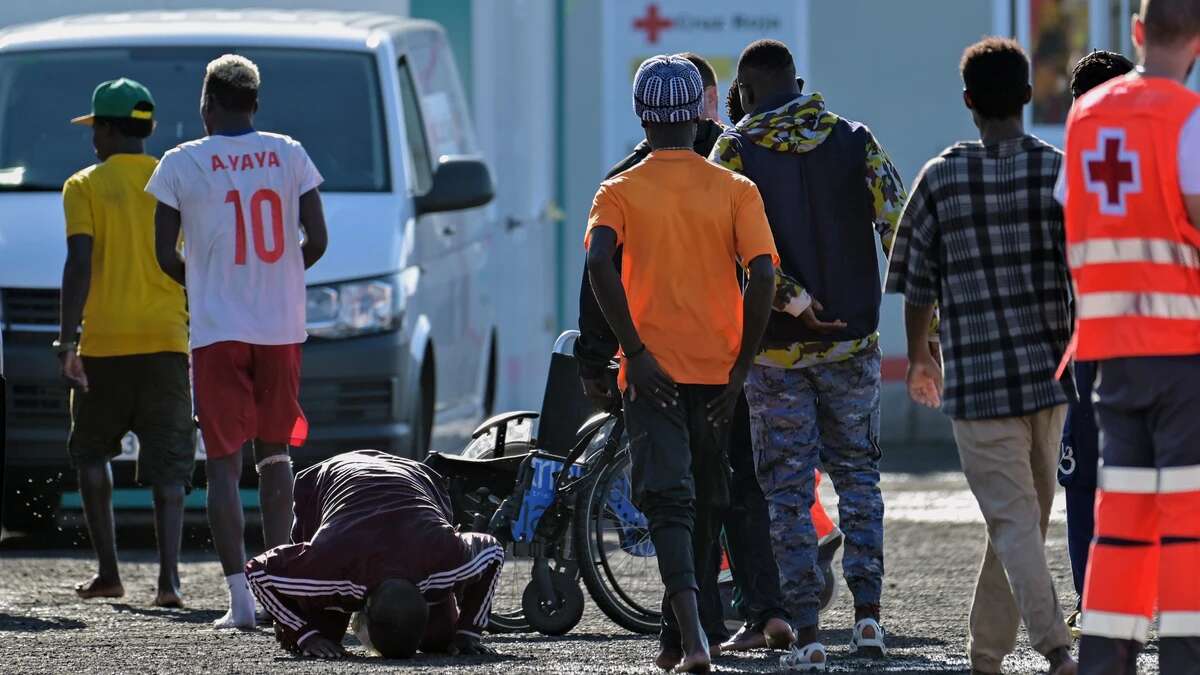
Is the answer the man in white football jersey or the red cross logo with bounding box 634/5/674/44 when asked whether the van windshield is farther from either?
the red cross logo with bounding box 634/5/674/44

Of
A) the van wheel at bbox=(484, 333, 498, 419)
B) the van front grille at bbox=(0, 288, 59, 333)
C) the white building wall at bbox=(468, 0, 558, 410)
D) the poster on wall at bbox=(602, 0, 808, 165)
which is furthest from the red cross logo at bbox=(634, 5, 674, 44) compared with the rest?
the van front grille at bbox=(0, 288, 59, 333)

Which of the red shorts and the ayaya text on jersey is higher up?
the ayaya text on jersey

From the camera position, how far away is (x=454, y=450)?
37.6ft

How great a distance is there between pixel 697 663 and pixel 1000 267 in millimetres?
1202

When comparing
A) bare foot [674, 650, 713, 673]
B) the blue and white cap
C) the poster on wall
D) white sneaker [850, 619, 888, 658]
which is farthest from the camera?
the poster on wall

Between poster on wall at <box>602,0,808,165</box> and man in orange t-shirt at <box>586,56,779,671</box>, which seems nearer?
man in orange t-shirt at <box>586,56,779,671</box>

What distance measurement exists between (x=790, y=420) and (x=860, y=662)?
2.28 ft

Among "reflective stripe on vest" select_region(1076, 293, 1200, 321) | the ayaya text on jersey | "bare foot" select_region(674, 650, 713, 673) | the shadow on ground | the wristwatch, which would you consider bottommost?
the shadow on ground

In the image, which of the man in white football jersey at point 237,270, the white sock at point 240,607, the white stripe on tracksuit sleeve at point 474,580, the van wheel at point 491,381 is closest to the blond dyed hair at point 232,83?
the man in white football jersey at point 237,270

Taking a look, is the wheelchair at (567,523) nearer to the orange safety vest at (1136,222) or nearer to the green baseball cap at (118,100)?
the green baseball cap at (118,100)

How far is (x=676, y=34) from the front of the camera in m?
15.7

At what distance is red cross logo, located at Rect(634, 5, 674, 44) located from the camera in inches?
613

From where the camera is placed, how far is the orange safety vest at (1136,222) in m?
5.21

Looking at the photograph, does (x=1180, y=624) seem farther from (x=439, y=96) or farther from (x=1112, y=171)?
(x=439, y=96)
